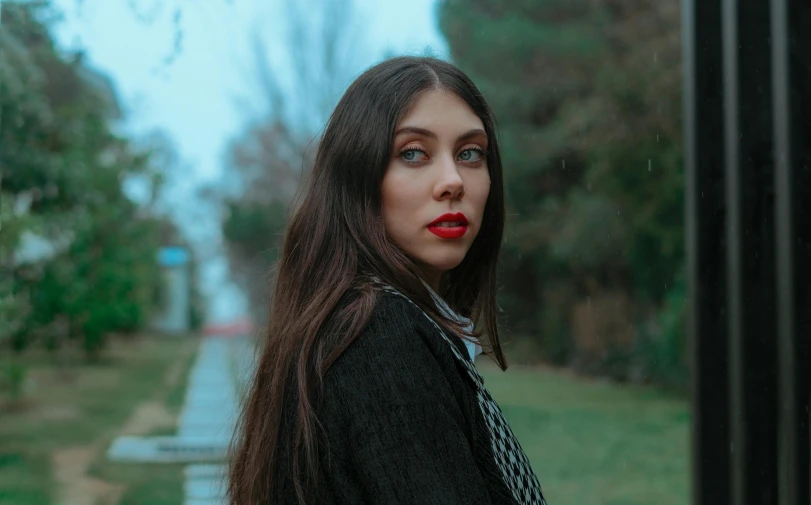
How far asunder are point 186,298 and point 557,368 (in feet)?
18.3

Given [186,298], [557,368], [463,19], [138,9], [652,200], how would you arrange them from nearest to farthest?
[138,9] → [186,298] → [463,19] → [652,200] → [557,368]

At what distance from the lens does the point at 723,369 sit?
225 cm

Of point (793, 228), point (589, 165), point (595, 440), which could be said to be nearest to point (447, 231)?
point (793, 228)

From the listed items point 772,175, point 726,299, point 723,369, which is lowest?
point 723,369

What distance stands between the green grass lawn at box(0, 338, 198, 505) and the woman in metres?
2.18

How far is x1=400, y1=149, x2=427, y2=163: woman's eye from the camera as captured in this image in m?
0.95

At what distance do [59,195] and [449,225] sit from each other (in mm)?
2623

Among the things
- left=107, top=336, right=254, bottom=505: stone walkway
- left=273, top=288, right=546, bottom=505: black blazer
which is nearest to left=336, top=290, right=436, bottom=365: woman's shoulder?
left=273, top=288, right=546, bottom=505: black blazer

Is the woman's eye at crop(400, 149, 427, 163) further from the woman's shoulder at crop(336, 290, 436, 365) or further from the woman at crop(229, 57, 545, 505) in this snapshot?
the woman's shoulder at crop(336, 290, 436, 365)

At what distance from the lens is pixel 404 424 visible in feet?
2.55

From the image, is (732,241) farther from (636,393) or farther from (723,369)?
(636,393)

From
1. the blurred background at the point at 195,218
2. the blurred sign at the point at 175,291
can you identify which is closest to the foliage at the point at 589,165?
the blurred background at the point at 195,218

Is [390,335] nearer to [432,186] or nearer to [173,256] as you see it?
[432,186]

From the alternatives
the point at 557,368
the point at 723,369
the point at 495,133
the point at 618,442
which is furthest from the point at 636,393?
the point at 495,133
